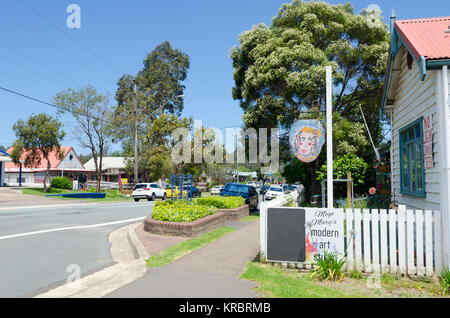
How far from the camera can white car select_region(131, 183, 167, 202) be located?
1181 inches

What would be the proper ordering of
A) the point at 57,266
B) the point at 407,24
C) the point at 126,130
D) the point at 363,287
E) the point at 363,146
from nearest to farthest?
the point at 363,287
the point at 57,266
the point at 407,24
the point at 363,146
the point at 126,130

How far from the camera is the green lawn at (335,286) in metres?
5.31

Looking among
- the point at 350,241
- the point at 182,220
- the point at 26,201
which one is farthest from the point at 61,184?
the point at 350,241

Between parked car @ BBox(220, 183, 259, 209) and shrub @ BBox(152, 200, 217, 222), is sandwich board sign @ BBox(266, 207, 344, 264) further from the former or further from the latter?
parked car @ BBox(220, 183, 259, 209)

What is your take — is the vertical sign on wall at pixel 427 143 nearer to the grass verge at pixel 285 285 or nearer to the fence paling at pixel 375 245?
the fence paling at pixel 375 245

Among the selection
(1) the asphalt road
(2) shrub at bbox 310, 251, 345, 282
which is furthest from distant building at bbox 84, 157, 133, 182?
(2) shrub at bbox 310, 251, 345, 282

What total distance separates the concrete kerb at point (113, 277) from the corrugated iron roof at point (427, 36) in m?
6.47

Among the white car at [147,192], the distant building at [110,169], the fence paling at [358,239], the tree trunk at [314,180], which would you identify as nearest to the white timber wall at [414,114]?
the fence paling at [358,239]

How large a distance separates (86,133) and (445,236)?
37047 mm

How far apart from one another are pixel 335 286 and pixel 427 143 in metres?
3.60

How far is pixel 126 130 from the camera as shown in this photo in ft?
145

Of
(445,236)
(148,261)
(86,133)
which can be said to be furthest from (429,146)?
(86,133)

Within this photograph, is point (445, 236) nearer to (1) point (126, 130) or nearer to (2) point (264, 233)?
(2) point (264, 233)

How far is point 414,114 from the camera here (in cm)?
841
